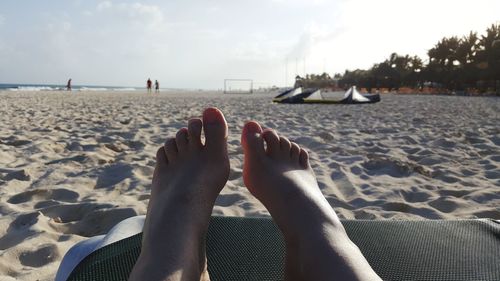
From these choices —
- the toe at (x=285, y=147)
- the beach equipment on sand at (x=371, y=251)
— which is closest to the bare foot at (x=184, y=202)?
the beach equipment on sand at (x=371, y=251)

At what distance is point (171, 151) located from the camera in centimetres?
158

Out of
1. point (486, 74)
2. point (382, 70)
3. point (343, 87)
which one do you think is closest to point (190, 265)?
point (486, 74)

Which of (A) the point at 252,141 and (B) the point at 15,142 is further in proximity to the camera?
(B) the point at 15,142

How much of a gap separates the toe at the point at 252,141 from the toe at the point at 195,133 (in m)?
0.19

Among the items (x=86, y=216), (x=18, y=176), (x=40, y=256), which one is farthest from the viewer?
(x=18, y=176)

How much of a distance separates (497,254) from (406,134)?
318 centimetres

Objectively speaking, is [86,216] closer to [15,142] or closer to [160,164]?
[160,164]

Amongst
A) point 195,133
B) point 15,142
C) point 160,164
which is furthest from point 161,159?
point 15,142

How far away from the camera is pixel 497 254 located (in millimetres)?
1171

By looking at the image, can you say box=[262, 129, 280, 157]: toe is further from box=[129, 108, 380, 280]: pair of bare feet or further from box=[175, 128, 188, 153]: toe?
box=[175, 128, 188, 153]: toe

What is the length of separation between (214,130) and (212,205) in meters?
0.40

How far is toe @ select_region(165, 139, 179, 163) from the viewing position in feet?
5.07

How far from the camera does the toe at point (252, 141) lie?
1.57 metres

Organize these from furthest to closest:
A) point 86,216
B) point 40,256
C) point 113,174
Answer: point 113,174
point 86,216
point 40,256
